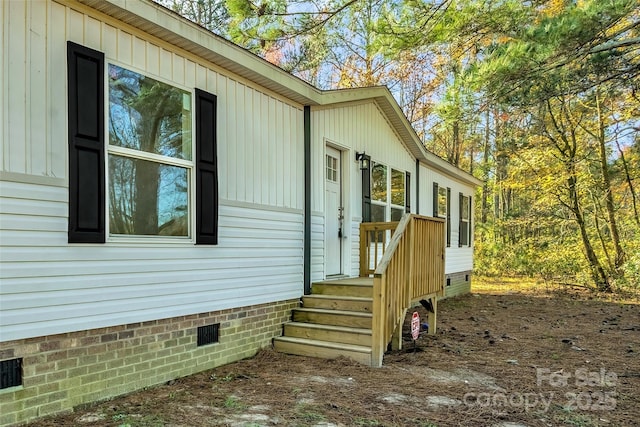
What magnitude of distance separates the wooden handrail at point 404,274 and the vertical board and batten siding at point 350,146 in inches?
48.0

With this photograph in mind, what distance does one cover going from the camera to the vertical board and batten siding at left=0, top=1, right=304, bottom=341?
3014 mm

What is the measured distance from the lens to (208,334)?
457 cm

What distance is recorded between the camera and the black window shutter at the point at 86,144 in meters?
3.31

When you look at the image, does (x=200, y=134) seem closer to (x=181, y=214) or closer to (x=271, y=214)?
(x=181, y=214)

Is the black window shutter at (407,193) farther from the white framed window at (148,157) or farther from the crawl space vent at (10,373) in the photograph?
the crawl space vent at (10,373)

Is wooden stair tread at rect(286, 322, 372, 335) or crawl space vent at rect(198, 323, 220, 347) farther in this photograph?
wooden stair tread at rect(286, 322, 372, 335)

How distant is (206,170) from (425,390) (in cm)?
292

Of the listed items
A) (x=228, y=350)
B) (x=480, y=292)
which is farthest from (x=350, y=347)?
(x=480, y=292)

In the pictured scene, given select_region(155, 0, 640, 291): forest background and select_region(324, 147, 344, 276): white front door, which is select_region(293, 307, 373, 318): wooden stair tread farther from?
select_region(155, 0, 640, 291): forest background

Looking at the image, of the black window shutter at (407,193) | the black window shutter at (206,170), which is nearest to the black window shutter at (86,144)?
the black window shutter at (206,170)

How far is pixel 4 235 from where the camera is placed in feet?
9.66

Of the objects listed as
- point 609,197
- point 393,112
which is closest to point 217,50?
point 393,112

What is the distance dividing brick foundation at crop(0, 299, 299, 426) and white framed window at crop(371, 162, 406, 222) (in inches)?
132

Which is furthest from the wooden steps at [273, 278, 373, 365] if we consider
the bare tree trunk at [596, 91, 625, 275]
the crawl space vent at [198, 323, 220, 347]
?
the bare tree trunk at [596, 91, 625, 275]
